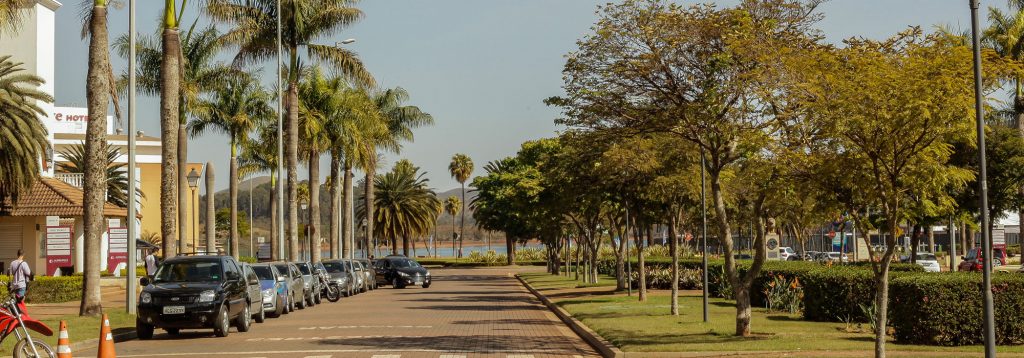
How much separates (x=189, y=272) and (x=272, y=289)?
6.39 m

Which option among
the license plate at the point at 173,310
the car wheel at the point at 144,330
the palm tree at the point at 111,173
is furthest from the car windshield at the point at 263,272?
the palm tree at the point at 111,173

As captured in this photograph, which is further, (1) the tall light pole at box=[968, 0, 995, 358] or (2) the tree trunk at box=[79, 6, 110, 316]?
(2) the tree trunk at box=[79, 6, 110, 316]

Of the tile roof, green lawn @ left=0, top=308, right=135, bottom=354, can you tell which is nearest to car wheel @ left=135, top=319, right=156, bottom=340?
green lawn @ left=0, top=308, right=135, bottom=354

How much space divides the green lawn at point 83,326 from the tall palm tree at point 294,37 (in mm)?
19701

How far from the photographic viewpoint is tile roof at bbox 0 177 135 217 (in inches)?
1679

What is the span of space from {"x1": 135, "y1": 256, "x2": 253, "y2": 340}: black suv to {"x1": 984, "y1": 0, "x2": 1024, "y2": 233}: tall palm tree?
35827mm

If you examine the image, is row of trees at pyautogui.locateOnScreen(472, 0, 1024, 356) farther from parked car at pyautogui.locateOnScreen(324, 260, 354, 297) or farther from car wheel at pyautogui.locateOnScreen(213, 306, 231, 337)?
parked car at pyautogui.locateOnScreen(324, 260, 354, 297)

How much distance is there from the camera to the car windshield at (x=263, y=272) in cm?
3076

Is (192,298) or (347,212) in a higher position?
(347,212)

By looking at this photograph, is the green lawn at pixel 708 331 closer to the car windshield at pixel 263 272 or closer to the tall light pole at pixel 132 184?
the car windshield at pixel 263 272

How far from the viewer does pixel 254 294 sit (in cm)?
2630

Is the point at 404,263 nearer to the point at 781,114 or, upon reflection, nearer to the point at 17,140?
the point at 17,140

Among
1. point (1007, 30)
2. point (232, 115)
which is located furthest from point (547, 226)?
point (1007, 30)

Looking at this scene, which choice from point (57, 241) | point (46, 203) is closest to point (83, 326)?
point (57, 241)
